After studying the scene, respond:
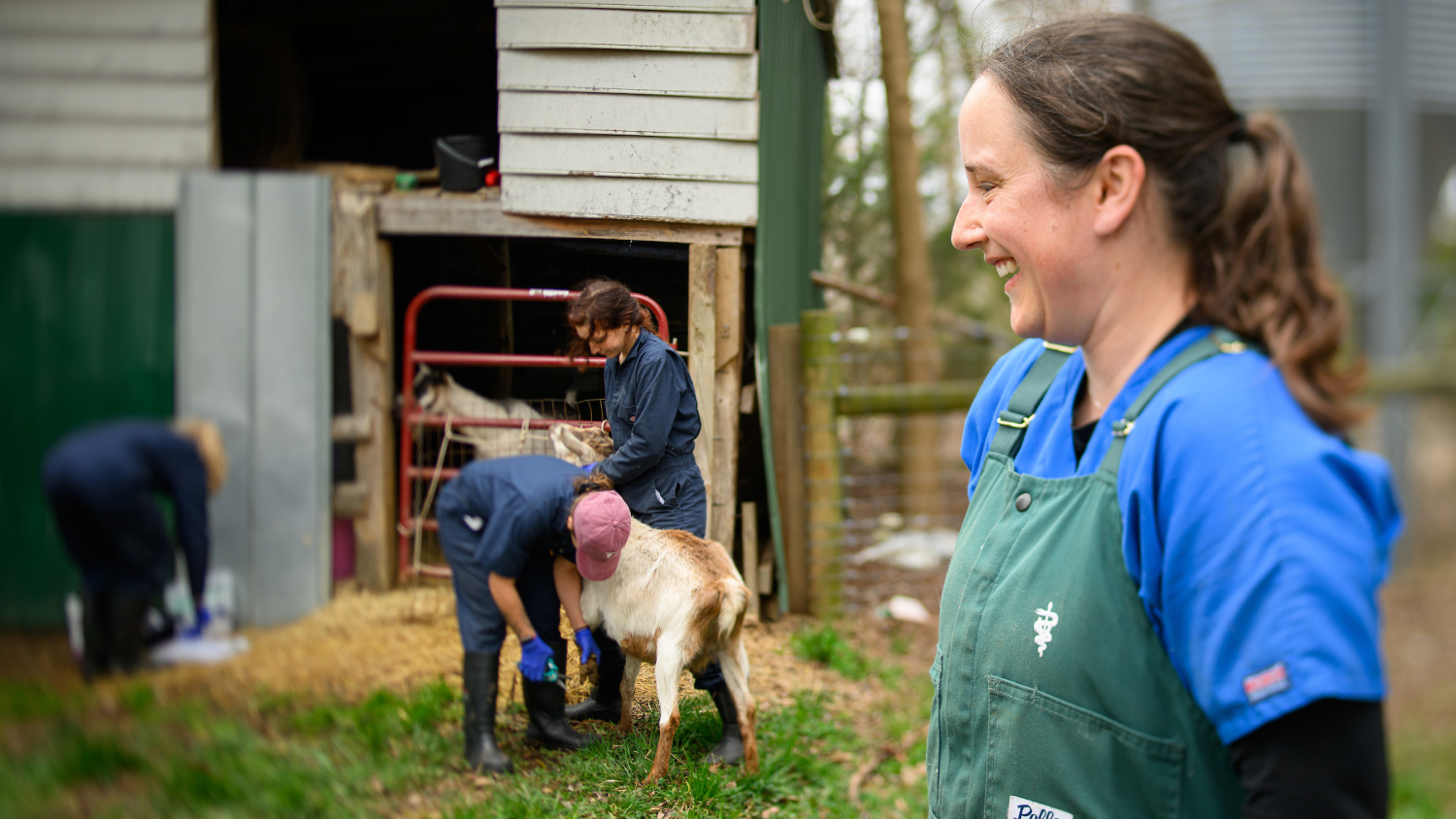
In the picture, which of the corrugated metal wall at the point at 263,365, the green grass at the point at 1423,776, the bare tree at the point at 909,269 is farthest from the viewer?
the bare tree at the point at 909,269

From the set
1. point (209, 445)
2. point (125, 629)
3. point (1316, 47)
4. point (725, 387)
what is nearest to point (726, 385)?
point (725, 387)

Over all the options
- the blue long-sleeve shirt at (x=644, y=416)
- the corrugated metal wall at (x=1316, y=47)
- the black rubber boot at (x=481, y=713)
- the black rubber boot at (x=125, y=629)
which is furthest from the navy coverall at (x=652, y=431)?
the corrugated metal wall at (x=1316, y=47)

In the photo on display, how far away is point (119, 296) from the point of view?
1.09 m

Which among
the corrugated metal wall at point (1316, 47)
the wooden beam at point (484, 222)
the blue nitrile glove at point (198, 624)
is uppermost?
the corrugated metal wall at point (1316, 47)

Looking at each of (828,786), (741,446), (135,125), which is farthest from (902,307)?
(135,125)

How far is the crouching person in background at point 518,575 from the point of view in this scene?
52.8 inches

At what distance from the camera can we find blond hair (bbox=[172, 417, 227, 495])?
1.10m

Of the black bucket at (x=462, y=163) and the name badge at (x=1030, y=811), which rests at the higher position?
the black bucket at (x=462, y=163)

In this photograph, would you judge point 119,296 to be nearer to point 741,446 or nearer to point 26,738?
point 26,738

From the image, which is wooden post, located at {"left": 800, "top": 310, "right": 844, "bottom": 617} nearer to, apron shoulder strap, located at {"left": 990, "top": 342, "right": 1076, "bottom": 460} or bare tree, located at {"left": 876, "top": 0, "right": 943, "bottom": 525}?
apron shoulder strap, located at {"left": 990, "top": 342, "right": 1076, "bottom": 460}

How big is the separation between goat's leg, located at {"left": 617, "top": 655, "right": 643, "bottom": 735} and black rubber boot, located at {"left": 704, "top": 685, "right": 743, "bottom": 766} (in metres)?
0.14

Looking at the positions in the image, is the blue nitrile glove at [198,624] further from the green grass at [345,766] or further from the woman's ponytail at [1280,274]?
the woman's ponytail at [1280,274]

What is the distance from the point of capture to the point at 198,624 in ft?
3.68

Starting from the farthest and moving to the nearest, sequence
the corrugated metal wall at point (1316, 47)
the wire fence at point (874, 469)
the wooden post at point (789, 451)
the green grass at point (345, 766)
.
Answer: the corrugated metal wall at point (1316, 47) → the wire fence at point (874, 469) → the wooden post at point (789, 451) → the green grass at point (345, 766)
